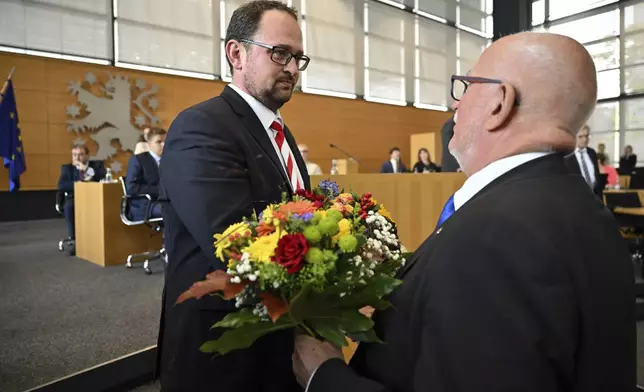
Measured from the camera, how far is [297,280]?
0.74 meters

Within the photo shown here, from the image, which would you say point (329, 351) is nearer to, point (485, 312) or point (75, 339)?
point (485, 312)

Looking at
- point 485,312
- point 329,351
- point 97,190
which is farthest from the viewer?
point 97,190

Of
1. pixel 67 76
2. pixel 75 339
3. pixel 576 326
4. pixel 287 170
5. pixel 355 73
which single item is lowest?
pixel 75 339

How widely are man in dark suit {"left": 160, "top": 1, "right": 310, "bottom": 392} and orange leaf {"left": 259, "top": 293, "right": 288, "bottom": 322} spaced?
333 millimetres

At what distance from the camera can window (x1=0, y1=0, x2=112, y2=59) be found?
8062mm

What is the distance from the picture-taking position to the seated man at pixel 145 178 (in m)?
4.76

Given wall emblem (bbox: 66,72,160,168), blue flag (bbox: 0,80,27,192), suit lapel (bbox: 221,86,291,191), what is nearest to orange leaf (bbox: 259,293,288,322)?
suit lapel (bbox: 221,86,291,191)

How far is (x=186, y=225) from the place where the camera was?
1105mm

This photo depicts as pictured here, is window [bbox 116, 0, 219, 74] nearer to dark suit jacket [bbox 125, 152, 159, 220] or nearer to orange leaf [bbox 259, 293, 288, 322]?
dark suit jacket [bbox 125, 152, 159, 220]

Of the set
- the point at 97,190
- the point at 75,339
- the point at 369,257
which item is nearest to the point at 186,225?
the point at 369,257

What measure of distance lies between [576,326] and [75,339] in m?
3.03

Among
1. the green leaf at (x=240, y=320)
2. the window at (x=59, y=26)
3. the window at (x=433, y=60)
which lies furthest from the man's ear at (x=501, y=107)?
the window at (x=433, y=60)

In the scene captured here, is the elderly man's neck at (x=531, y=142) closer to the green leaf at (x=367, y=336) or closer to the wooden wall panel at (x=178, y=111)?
the green leaf at (x=367, y=336)

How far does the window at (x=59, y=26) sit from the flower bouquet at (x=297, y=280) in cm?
937
